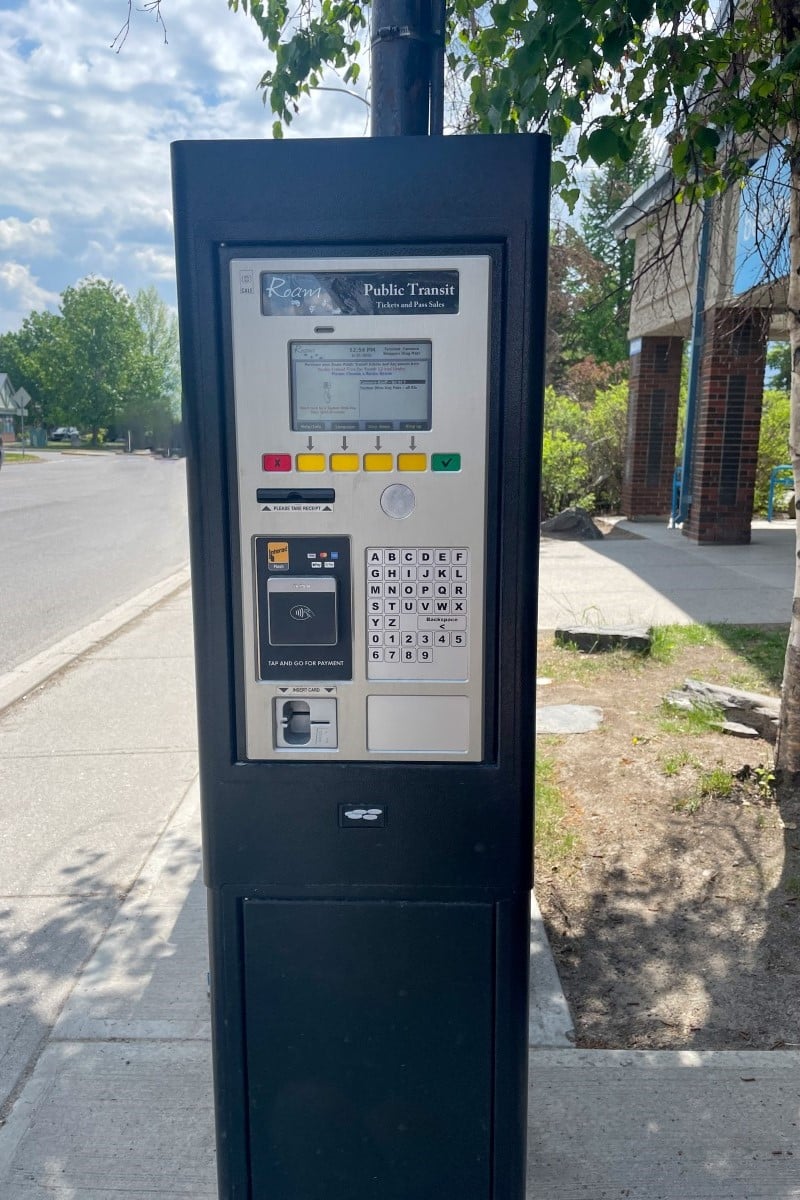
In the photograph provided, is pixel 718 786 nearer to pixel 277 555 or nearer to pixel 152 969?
pixel 152 969

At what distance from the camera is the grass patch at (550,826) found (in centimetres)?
380

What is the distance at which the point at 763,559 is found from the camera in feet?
36.6

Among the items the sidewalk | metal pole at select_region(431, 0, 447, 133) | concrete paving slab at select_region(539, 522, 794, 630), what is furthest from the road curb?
metal pole at select_region(431, 0, 447, 133)

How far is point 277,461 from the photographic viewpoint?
1718 mm

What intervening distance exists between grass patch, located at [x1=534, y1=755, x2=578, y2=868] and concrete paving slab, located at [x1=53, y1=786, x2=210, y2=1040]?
1.32 m

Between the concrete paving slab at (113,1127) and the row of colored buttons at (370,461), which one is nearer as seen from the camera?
the row of colored buttons at (370,461)

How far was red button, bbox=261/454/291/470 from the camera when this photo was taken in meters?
1.72

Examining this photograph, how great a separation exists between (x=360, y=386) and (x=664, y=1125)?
74.9 inches

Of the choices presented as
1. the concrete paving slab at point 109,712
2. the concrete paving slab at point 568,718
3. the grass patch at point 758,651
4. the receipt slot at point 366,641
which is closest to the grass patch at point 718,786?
the concrete paving slab at point 568,718

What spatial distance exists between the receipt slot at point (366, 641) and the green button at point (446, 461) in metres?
0.01

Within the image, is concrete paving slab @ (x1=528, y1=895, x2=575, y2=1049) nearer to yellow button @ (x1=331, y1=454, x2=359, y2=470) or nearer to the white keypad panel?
the white keypad panel

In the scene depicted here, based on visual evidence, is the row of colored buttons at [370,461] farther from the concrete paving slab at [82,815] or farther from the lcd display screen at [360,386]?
the concrete paving slab at [82,815]

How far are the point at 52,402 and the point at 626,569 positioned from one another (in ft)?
226

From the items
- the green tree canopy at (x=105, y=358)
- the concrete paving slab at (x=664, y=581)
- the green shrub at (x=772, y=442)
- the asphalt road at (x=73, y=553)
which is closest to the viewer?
the concrete paving slab at (x=664, y=581)
